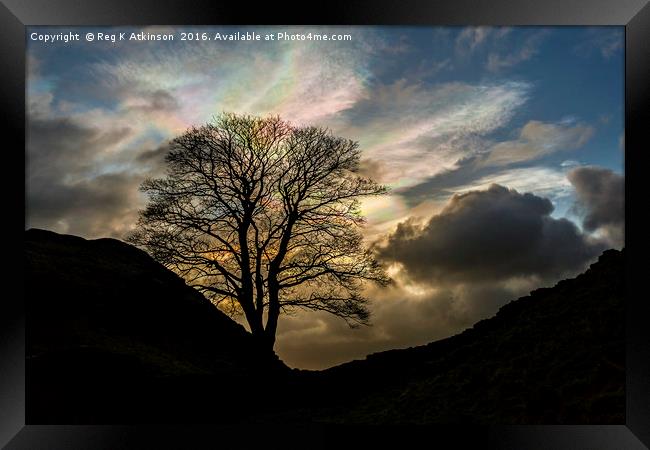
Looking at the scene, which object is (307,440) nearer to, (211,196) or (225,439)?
(225,439)

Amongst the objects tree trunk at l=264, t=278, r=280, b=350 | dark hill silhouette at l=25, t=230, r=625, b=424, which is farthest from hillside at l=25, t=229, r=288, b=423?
tree trunk at l=264, t=278, r=280, b=350

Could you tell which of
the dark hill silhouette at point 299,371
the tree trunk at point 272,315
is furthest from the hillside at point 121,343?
the tree trunk at point 272,315

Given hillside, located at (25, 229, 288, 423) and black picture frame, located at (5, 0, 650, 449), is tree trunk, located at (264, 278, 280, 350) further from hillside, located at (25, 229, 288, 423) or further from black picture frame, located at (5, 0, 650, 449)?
black picture frame, located at (5, 0, 650, 449)

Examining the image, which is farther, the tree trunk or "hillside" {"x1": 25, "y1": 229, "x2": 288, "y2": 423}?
the tree trunk

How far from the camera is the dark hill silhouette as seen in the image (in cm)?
928

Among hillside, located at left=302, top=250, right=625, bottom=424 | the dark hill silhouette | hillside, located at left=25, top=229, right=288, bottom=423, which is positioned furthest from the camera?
hillside, located at left=25, top=229, right=288, bottom=423

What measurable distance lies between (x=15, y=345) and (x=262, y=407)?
7929 millimetres

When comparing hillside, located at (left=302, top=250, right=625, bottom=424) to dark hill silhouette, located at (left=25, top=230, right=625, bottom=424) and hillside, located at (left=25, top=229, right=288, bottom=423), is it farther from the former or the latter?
hillside, located at (left=25, top=229, right=288, bottom=423)

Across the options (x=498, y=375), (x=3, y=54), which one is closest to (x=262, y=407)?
(x=498, y=375)

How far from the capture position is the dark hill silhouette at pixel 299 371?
30.5ft

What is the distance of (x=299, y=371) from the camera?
54.2 feet

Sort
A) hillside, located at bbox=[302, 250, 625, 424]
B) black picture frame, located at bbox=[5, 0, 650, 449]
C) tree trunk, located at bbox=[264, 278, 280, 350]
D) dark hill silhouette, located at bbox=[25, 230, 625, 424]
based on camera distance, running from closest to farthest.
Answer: black picture frame, located at bbox=[5, 0, 650, 449] < hillside, located at bbox=[302, 250, 625, 424] < dark hill silhouette, located at bbox=[25, 230, 625, 424] < tree trunk, located at bbox=[264, 278, 280, 350]

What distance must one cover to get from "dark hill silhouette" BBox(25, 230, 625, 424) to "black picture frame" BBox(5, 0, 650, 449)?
4.66ft

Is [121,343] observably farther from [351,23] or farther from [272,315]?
[351,23]
